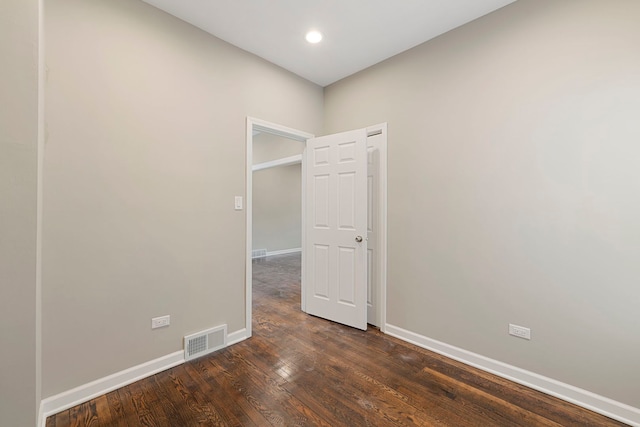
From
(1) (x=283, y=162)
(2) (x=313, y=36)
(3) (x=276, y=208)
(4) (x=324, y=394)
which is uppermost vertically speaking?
(2) (x=313, y=36)

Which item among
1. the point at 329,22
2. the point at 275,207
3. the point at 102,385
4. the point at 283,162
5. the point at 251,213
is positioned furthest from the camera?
the point at 275,207

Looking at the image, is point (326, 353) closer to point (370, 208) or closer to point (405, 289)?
point (405, 289)

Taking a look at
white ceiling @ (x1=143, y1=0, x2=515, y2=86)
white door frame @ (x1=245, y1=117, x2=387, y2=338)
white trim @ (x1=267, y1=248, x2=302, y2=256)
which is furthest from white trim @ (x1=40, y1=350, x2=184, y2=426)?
white trim @ (x1=267, y1=248, x2=302, y2=256)

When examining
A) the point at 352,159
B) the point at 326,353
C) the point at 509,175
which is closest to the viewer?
the point at 509,175

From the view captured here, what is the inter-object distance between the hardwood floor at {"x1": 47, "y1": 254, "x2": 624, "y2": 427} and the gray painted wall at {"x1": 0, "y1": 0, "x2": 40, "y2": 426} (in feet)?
2.42

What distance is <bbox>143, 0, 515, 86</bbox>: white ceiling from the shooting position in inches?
78.7

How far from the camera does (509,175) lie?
6.59 ft

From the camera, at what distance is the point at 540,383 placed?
1856 millimetres

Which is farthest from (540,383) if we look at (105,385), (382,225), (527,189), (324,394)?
(105,385)

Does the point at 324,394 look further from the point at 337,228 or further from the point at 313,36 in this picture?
the point at 313,36

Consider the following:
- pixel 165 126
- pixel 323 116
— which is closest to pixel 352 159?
pixel 323 116

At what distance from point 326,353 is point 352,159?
1.93m

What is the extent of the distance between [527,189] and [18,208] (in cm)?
293

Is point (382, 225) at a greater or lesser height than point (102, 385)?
greater
